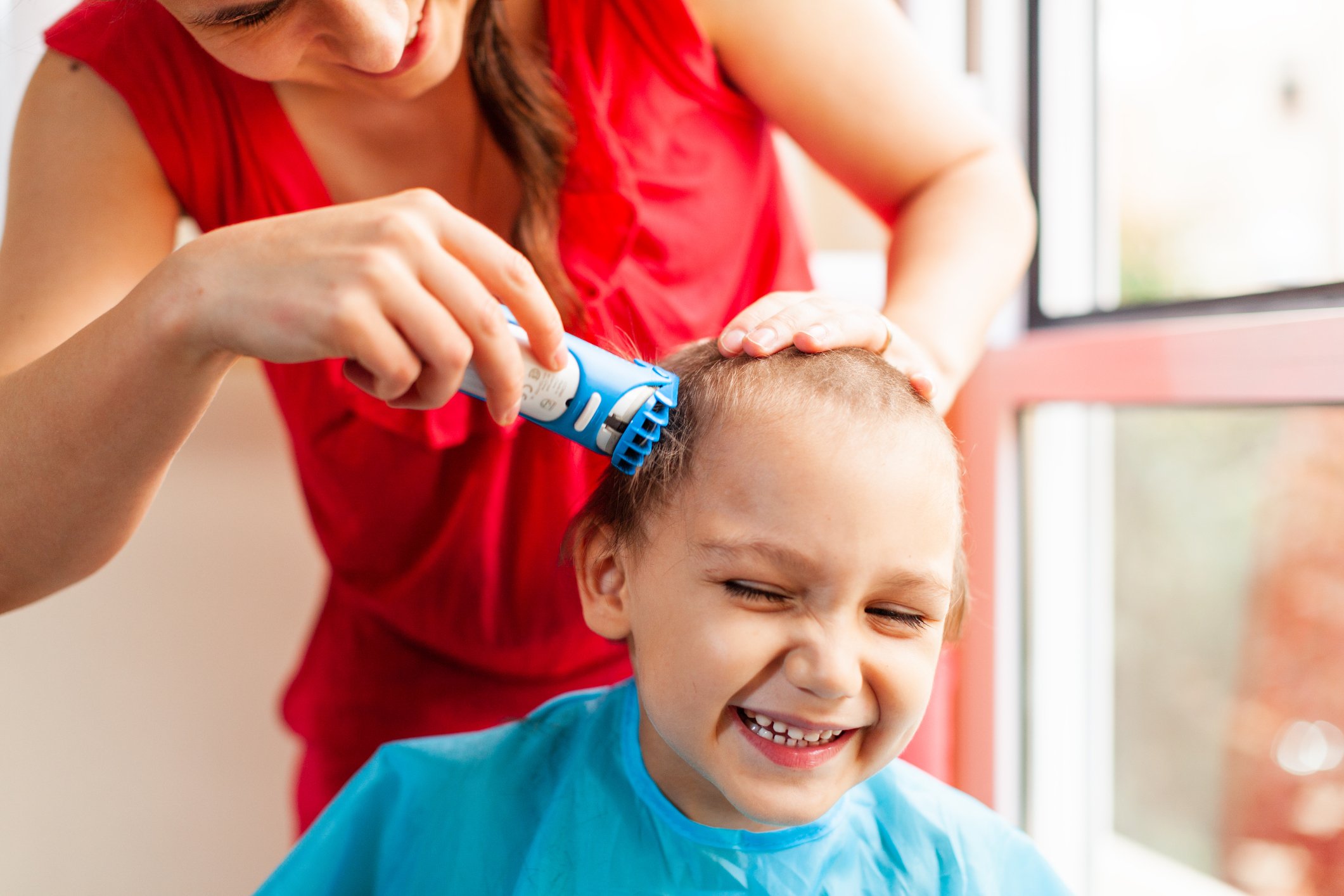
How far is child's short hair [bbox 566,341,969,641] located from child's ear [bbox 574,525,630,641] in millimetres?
18

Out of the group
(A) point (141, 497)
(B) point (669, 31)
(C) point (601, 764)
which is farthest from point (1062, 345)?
(A) point (141, 497)

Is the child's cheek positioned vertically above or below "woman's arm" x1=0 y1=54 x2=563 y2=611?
below

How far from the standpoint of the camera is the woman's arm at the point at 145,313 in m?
0.56

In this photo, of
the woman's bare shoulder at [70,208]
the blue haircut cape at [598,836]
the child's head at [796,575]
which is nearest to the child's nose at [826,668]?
the child's head at [796,575]

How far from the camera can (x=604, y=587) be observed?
822 mm

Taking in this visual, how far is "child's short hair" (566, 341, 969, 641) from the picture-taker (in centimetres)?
72

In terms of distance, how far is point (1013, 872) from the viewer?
0.86m

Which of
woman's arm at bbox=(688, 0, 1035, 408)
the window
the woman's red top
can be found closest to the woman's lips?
the woman's red top

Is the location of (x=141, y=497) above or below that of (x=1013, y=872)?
above

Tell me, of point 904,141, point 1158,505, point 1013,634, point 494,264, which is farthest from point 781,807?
point 1158,505

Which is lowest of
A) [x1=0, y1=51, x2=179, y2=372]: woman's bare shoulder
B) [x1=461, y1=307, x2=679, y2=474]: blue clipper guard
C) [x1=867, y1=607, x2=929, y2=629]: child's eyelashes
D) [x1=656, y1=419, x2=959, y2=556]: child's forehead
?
[x1=867, y1=607, x2=929, y2=629]: child's eyelashes

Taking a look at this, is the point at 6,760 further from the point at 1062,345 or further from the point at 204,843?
the point at 1062,345

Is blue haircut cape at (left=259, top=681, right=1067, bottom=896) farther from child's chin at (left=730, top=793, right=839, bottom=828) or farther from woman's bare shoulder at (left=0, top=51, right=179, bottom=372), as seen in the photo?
woman's bare shoulder at (left=0, top=51, right=179, bottom=372)

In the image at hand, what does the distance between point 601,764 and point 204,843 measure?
1040 mm
